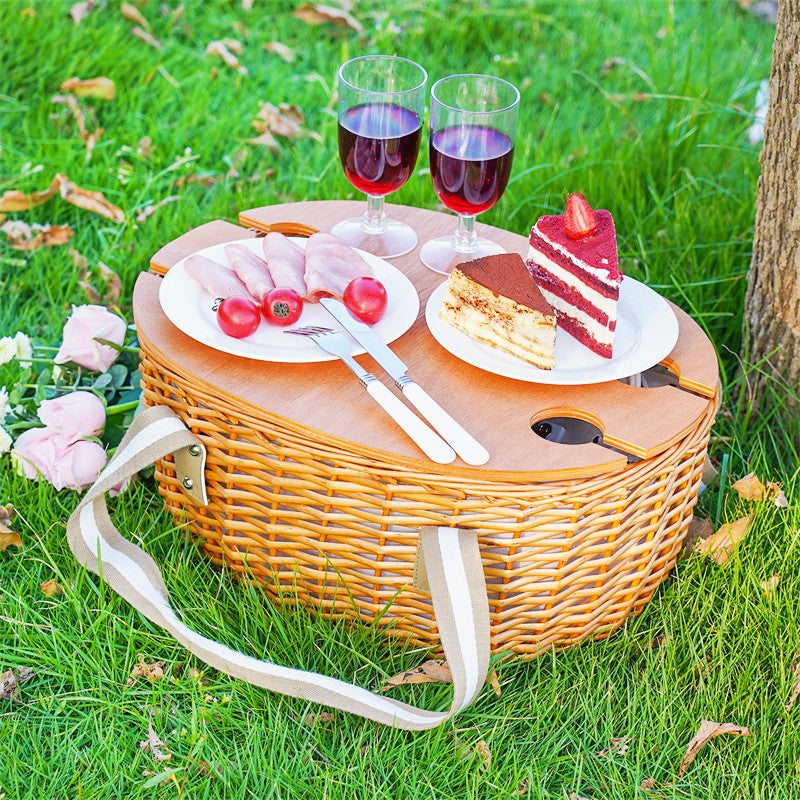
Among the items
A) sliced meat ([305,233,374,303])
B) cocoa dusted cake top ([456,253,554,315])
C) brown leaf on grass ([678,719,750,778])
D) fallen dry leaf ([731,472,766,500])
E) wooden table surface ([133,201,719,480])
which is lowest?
brown leaf on grass ([678,719,750,778])

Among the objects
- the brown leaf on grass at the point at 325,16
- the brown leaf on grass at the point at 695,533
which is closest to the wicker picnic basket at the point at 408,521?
the brown leaf on grass at the point at 695,533

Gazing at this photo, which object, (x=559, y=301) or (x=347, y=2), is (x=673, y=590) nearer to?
(x=559, y=301)

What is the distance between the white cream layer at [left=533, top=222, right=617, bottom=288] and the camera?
194 centimetres

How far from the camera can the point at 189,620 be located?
2.01 m

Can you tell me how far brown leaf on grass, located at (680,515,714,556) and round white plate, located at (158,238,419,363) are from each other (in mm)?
727

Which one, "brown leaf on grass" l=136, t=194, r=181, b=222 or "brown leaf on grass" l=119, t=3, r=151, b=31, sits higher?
"brown leaf on grass" l=119, t=3, r=151, b=31

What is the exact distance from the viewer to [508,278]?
1.96 m

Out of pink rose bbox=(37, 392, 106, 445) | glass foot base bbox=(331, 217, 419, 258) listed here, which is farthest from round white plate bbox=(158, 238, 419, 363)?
pink rose bbox=(37, 392, 106, 445)

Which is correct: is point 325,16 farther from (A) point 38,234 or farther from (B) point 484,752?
(B) point 484,752

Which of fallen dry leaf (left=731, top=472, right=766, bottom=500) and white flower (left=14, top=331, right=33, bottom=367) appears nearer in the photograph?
fallen dry leaf (left=731, top=472, right=766, bottom=500)

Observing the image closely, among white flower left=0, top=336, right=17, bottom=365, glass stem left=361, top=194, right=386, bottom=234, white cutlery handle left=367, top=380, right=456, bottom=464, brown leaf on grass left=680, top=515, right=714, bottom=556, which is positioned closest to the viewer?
white cutlery handle left=367, top=380, right=456, bottom=464

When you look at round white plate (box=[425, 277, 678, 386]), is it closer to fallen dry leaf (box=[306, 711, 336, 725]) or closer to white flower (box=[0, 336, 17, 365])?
fallen dry leaf (box=[306, 711, 336, 725])

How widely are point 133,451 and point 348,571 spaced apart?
0.44 meters

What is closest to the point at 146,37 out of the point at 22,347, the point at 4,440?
the point at 22,347
